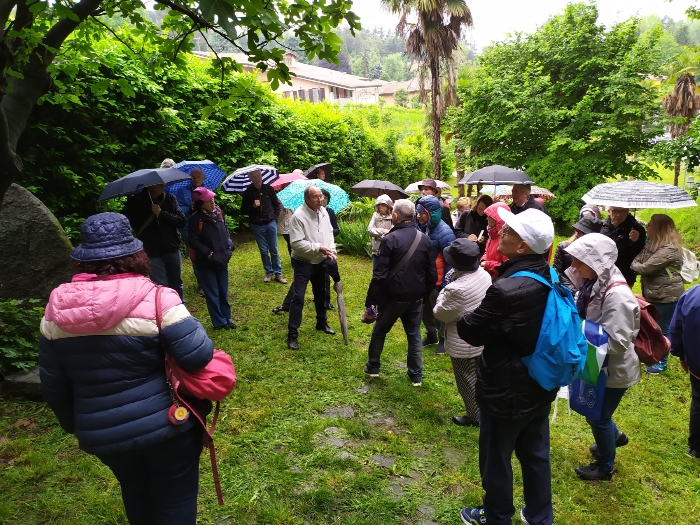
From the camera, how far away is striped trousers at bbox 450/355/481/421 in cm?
386

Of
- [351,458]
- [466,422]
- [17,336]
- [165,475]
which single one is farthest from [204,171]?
[165,475]

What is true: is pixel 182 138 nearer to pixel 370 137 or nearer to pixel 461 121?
pixel 370 137

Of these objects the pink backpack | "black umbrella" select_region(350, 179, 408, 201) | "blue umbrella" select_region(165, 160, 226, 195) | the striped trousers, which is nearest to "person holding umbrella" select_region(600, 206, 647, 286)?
the striped trousers

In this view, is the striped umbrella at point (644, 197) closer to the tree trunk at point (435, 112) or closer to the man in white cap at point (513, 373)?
the man in white cap at point (513, 373)

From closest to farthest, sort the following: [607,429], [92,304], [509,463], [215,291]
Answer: [92,304], [509,463], [607,429], [215,291]

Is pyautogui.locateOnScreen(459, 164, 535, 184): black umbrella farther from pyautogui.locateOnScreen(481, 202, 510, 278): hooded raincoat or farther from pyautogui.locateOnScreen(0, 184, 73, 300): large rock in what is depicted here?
pyautogui.locateOnScreen(0, 184, 73, 300): large rock

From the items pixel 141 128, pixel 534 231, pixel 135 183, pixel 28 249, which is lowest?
pixel 28 249

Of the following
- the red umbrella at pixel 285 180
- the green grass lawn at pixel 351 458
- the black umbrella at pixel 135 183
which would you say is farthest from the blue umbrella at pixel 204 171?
the green grass lawn at pixel 351 458

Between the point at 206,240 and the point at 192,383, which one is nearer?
the point at 192,383

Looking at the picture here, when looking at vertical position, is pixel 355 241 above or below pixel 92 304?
below

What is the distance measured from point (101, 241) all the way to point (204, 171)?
18.0 ft

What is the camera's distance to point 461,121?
49.8ft

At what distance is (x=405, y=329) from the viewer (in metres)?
4.68

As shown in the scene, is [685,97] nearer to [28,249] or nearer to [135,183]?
[135,183]
